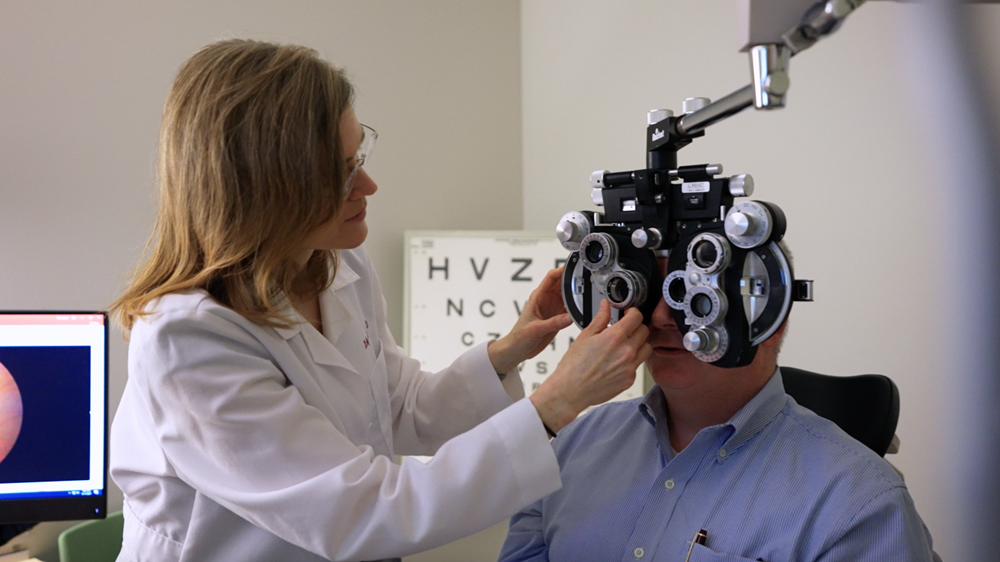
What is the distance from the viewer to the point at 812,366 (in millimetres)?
1808

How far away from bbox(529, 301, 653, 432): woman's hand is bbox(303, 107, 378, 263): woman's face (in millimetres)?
363

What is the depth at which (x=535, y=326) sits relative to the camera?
1283 millimetres

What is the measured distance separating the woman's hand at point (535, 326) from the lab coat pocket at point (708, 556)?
0.39 m

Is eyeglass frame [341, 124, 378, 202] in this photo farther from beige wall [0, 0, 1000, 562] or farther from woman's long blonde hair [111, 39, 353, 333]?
beige wall [0, 0, 1000, 562]

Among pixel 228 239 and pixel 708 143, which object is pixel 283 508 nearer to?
pixel 228 239

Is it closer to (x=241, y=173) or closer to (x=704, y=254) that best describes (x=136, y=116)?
(x=241, y=173)

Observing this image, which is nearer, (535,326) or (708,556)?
(708,556)

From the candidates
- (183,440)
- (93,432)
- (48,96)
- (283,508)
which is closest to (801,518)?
(283,508)

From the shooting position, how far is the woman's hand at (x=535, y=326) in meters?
1.29

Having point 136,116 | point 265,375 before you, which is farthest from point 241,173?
point 136,116

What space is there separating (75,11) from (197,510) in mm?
A: 1710

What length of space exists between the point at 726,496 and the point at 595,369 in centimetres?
27

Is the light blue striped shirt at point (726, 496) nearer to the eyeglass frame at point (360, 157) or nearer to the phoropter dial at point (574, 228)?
the phoropter dial at point (574, 228)

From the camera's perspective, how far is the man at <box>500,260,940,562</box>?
968mm
